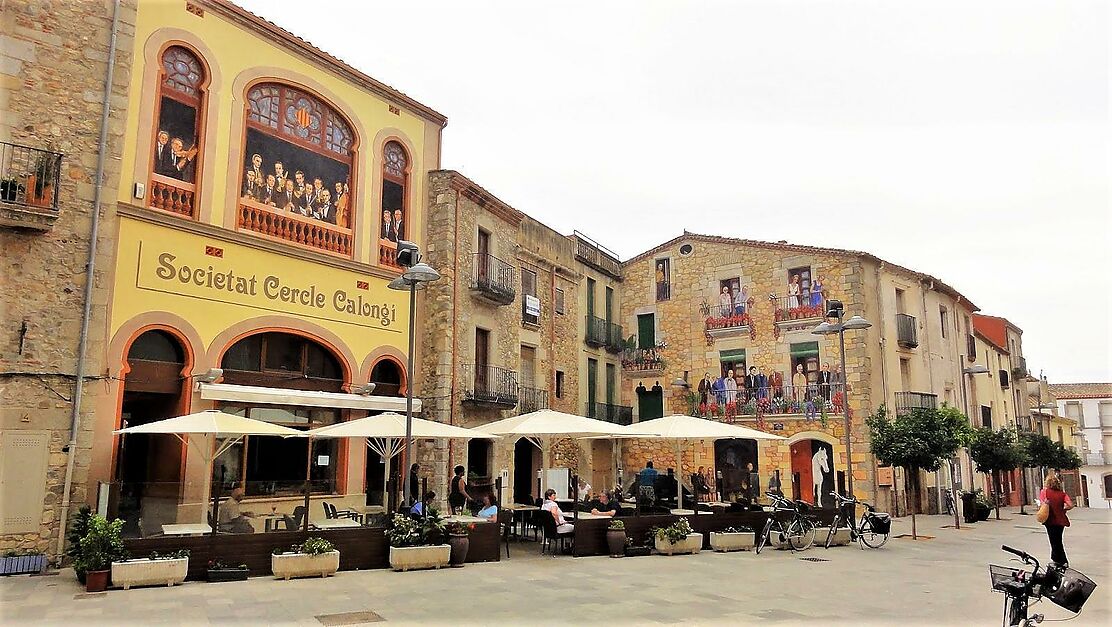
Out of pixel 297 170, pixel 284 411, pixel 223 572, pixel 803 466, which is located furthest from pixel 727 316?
A: pixel 223 572

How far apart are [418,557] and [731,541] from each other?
6.28 m

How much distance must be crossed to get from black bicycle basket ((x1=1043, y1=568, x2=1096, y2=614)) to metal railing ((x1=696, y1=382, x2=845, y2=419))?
17.8m

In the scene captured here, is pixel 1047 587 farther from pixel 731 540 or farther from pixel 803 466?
pixel 803 466

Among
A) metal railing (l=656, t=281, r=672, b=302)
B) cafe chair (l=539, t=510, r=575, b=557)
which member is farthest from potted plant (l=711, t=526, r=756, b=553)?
metal railing (l=656, t=281, r=672, b=302)

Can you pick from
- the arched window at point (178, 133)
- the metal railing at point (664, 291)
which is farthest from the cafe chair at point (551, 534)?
the metal railing at point (664, 291)

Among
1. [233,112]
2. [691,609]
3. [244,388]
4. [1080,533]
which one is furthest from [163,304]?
[1080,533]

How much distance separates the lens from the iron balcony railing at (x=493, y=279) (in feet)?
65.6

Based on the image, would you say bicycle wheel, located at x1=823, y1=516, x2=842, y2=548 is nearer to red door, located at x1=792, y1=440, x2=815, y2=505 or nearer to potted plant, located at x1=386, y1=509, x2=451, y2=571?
potted plant, located at x1=386, y1=509, x2=451, y2=571

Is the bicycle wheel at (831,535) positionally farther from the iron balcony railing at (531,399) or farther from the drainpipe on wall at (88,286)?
the drainpipe on wall at (88,286)

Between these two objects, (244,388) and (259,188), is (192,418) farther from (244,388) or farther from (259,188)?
(259,188)

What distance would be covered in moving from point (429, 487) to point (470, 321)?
4360mm

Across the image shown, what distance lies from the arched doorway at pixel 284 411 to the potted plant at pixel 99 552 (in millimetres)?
3628

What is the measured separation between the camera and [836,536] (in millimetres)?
15742

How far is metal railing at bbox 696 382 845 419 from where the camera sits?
2481cm
